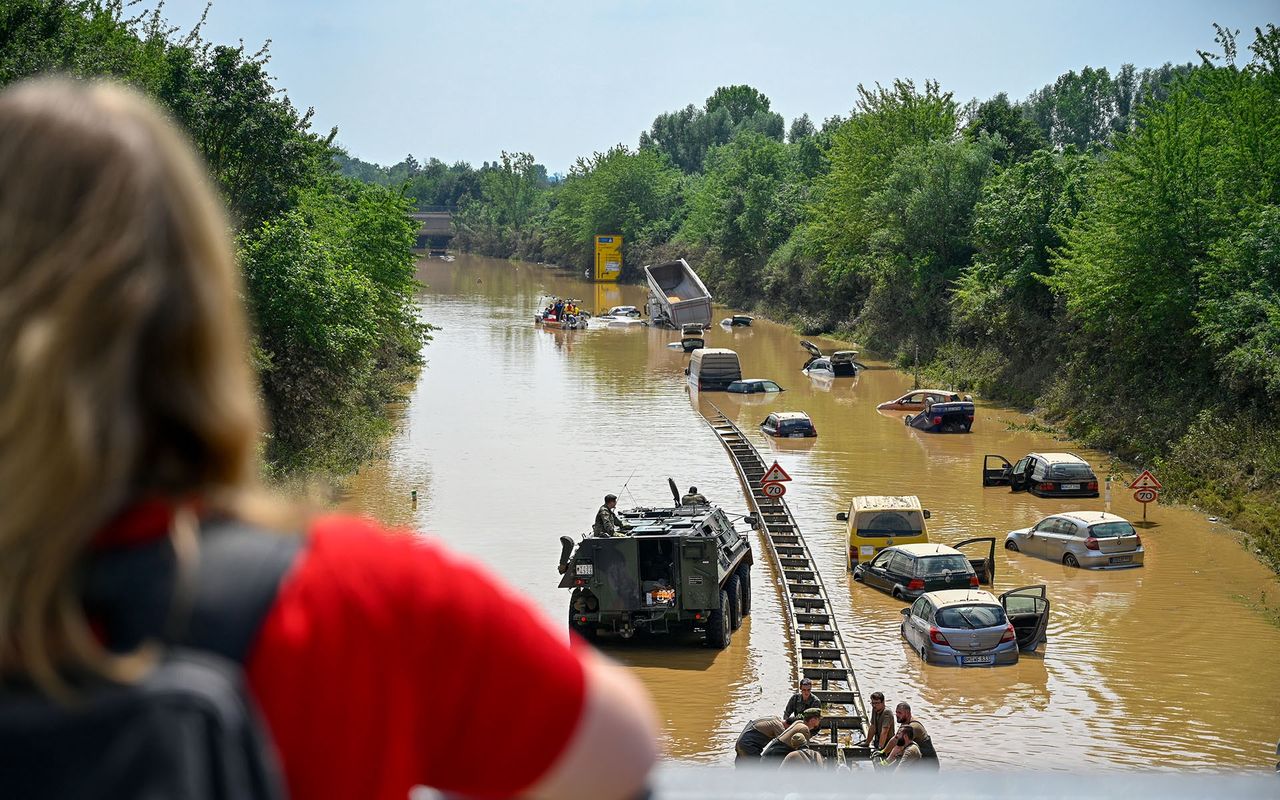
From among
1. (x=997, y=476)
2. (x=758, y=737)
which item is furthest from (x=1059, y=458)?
(x=758, y=737)

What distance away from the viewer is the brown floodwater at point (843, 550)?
71.9ft

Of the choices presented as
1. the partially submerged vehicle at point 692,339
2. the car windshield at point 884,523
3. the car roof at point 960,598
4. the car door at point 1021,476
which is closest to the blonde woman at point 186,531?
the car roof at point 960,598

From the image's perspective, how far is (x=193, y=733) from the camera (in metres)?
1.39

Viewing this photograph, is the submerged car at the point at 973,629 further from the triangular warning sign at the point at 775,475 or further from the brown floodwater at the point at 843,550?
the triangular warning sign at the point at 775,475

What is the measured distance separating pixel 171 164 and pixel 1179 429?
4218 centimetres

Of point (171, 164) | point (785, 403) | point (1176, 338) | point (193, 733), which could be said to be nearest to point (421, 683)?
point (193, 733)

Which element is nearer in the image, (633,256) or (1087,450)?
(1087,450)

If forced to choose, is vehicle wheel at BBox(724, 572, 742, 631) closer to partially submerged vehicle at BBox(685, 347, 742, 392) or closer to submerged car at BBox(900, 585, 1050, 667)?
submerged car at BBox(900, 585, 1050, 667)

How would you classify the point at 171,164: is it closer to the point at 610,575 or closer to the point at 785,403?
the point at 610,575

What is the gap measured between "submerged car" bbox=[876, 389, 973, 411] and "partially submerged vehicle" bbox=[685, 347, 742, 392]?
24.4 feet

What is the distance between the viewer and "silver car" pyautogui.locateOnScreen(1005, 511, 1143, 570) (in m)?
30.8

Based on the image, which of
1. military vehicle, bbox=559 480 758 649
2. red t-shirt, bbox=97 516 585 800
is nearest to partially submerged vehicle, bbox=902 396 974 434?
military vehicle, bbox=559 480 758 649

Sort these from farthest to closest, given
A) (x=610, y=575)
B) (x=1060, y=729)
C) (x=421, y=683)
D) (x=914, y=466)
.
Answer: (x=914, y=466)
(x=610, y=575)
(x=1060, y=729)
(x=421, y=683)

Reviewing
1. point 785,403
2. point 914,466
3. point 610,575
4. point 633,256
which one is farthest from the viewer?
point 633,256
